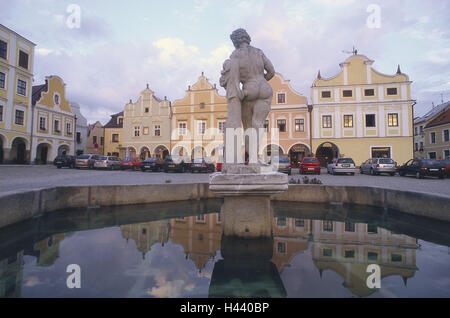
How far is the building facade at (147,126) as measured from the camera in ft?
110

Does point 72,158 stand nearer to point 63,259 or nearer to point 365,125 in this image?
point 63,259

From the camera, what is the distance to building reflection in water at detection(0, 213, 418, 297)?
8.26 feet

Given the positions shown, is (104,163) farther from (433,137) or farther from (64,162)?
(433,137)

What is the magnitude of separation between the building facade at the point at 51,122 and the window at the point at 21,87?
5.43 ft

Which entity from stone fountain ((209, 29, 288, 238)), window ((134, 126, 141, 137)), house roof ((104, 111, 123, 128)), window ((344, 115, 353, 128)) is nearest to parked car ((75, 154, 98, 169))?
window ((134, 126, 141, 137))

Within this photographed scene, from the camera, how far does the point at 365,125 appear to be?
26.7 meters

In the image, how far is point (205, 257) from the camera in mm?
3201

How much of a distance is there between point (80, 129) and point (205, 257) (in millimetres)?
47361

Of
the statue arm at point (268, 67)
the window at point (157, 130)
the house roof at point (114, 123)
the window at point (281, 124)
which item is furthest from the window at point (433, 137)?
the house roof at point (114, 123)

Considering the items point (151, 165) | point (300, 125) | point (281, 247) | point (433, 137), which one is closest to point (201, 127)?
point (151, 165)

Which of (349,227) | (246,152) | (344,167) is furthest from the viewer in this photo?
(344,167)

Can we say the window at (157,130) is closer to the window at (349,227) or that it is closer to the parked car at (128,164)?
the parked car at (128,164)

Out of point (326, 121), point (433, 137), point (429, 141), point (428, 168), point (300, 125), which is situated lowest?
point (428, 168)

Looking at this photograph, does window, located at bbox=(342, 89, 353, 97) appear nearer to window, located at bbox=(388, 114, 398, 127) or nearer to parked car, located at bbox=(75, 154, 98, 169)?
window, located at bbox=(388, 114, 398, 127)
